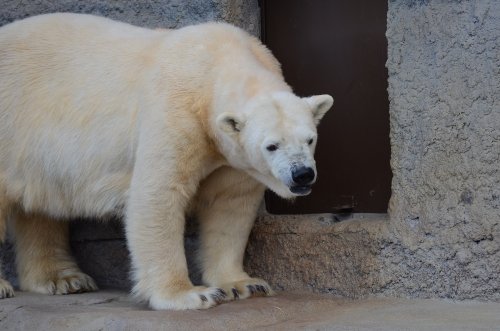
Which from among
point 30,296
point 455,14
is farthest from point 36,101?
point 455,14

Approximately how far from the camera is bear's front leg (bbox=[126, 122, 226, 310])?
3795 millimetres

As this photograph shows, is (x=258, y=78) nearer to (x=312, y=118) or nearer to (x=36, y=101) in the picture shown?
(x=312, y=118)

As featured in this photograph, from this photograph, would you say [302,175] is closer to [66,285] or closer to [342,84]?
[342,84]

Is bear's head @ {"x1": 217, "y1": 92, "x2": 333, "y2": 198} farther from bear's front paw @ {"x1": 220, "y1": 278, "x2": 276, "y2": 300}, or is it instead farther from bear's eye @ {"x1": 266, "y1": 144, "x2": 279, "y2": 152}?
bear's front paw @ {"x1": 220, "y1": 278, "x2": 276, "y2": 300}

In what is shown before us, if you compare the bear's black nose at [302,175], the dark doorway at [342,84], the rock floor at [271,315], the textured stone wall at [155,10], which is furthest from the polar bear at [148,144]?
the dark doorway at [342,84]

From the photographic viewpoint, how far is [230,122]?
3.68m

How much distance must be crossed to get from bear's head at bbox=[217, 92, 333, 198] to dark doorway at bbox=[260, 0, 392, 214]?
740mm

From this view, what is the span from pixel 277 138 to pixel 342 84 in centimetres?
112

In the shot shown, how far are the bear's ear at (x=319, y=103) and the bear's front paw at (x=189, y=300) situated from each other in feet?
2.73

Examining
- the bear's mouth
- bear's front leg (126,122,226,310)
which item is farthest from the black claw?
the bear's mouth

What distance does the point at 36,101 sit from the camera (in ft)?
14.2

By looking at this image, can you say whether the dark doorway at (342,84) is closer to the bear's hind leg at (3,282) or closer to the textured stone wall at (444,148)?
the textured stone wall at (444,148)

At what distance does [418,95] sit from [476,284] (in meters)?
0.83

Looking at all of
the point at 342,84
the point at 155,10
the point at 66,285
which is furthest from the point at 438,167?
the point at 66,285
